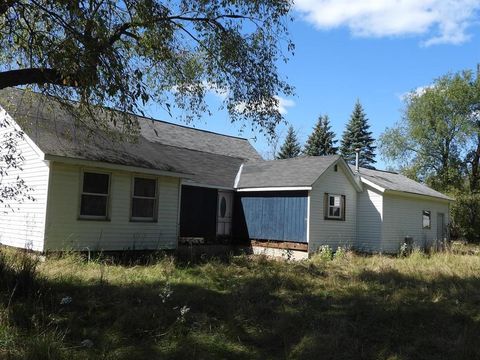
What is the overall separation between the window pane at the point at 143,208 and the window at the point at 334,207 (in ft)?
25.6

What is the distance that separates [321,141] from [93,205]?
43.0 metres

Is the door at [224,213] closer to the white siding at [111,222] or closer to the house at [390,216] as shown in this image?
the white siding at [111,222]

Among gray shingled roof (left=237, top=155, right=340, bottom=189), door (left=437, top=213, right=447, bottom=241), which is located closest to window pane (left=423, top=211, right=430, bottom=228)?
door (left=437, top=213, right=447, bottom=241)

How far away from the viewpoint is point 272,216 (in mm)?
20234

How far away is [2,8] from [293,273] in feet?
29.8

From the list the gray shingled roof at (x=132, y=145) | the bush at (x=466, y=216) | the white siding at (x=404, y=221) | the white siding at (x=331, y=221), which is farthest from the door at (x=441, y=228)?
the gray shingled roof at (x=132, y=145)

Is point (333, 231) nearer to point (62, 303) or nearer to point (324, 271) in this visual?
point (324, 271)

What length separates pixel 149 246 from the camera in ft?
51.3

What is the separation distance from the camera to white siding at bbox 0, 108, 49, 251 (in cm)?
1336

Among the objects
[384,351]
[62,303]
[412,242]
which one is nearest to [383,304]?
[384,351]

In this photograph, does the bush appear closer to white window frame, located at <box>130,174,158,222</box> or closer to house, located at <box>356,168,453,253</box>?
house, located at <box>356,168,453,253</box>

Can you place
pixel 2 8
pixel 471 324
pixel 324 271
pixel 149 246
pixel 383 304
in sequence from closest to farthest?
pixel 2 8 < pixel 471 324 < pixel 383 304 < pixel 324 271 < pixel 149 246

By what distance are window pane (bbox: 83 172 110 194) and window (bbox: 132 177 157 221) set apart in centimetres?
103

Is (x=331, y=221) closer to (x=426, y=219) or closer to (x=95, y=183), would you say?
(x=426, y=219)
